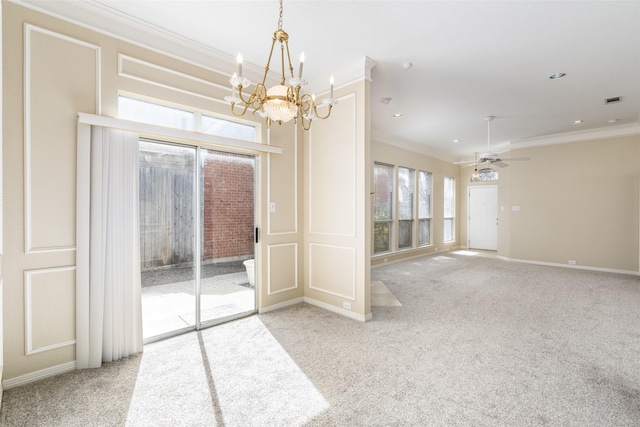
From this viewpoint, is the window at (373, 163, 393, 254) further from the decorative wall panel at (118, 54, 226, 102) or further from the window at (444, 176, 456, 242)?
the decorative wall panel at (118, 54, 226, 102)

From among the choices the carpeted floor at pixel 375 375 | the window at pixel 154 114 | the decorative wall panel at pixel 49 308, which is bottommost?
the carpeted floor at pixel 375 375

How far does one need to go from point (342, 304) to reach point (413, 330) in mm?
901

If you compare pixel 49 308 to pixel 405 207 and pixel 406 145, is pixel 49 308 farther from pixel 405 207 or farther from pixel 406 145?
pixel 406 145

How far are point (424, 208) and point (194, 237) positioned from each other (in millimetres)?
6691

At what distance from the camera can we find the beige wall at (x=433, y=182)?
675cm

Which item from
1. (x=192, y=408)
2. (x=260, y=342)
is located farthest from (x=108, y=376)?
(x=260, y=342)

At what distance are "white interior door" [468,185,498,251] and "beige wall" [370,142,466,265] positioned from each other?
1.28 feet

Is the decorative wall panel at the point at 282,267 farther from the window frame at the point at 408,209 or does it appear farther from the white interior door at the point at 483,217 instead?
the white interior door at the point at 483,217

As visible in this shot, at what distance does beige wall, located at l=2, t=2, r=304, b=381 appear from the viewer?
212cm

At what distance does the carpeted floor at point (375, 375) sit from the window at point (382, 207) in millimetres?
3100

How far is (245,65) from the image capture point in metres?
3.30

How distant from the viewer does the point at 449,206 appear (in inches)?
368

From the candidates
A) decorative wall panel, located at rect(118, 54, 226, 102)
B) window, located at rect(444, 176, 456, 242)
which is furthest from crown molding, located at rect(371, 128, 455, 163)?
decorative wall panel, located at rect(118, 54, 226, 102)

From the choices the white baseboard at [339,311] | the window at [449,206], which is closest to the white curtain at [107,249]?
the white baseboard at [339,311]
